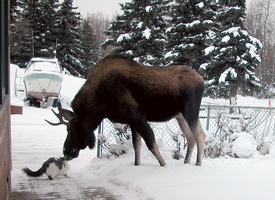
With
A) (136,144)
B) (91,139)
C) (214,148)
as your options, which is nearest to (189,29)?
(214,148)

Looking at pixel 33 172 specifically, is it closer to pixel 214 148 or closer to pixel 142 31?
pixel 214 148

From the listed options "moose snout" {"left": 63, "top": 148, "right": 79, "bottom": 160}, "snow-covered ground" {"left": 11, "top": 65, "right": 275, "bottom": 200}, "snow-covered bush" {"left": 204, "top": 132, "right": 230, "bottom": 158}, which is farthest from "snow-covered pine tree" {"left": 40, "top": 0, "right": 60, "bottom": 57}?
"moose snout" {"left": 63, "top": 148, "right": 79, "bottom": 160}

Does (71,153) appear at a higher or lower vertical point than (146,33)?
lower

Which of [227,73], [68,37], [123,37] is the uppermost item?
[68,37]

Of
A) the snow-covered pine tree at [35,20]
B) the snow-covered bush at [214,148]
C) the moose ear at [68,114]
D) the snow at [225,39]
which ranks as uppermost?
the snow-covered pine tree at [35,20]

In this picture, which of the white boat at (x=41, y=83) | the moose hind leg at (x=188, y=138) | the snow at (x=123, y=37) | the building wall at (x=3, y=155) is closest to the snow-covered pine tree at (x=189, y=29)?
the snow at (x=123, y=37)

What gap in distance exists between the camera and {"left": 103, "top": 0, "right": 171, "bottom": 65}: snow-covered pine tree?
72.2 ft

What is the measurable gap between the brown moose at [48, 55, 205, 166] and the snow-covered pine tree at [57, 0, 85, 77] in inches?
1184

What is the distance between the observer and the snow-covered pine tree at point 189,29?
21.2 m

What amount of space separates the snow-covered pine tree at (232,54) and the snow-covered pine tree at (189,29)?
0.85 meters

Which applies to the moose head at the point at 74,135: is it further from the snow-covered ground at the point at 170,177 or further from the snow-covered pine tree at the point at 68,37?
the snow-covered pine tree at the point at 68,37

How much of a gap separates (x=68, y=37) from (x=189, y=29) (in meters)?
16.8

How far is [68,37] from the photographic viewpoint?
114ft

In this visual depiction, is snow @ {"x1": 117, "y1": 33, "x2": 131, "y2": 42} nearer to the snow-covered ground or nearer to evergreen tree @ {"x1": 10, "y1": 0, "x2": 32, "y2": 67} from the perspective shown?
evergreen tree @ {"x1": 10, "y1": 0, "x2": 32, "y2": 67}
